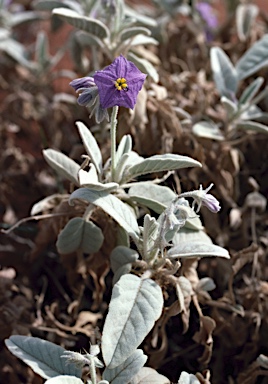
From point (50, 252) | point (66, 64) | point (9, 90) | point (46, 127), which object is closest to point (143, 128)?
point (50, 252)

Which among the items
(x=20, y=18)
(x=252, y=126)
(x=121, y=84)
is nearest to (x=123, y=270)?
(x=121, y=84)

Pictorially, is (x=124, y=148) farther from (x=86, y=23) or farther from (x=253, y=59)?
(x=253, y=59)

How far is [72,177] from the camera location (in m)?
0.92

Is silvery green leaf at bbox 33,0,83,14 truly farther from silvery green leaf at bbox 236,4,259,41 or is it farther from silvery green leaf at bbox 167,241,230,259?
Answer: silvery green leaf at bbox 167,241,230,259

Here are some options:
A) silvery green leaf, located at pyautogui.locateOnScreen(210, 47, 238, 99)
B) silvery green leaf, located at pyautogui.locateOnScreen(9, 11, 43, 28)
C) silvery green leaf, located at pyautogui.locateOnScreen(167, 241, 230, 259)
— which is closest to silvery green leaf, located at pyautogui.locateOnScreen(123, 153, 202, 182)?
silvery green leaf, located at pyautogui.locateOnScreen(167, 241, 230, 259)

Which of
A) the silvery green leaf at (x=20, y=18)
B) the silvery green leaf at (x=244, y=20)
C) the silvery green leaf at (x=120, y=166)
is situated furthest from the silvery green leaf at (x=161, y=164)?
the silvery green leaf at (x=20, y=18)

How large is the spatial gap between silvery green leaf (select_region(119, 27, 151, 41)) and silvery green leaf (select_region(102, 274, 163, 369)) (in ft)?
1.45

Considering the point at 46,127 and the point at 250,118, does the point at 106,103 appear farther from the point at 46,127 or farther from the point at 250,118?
the point at 46,127

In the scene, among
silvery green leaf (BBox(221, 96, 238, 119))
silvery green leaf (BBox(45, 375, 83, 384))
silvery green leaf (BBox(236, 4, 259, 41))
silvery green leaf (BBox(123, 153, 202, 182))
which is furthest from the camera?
silvery green leaf (BBox(236, 4, 259, 41))

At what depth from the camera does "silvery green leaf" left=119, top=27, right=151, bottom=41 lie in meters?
1.02

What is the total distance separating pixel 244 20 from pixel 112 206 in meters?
0.81

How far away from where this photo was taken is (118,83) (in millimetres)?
766

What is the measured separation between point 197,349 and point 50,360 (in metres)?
0.34

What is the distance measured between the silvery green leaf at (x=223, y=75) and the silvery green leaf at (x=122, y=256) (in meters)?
0.42
